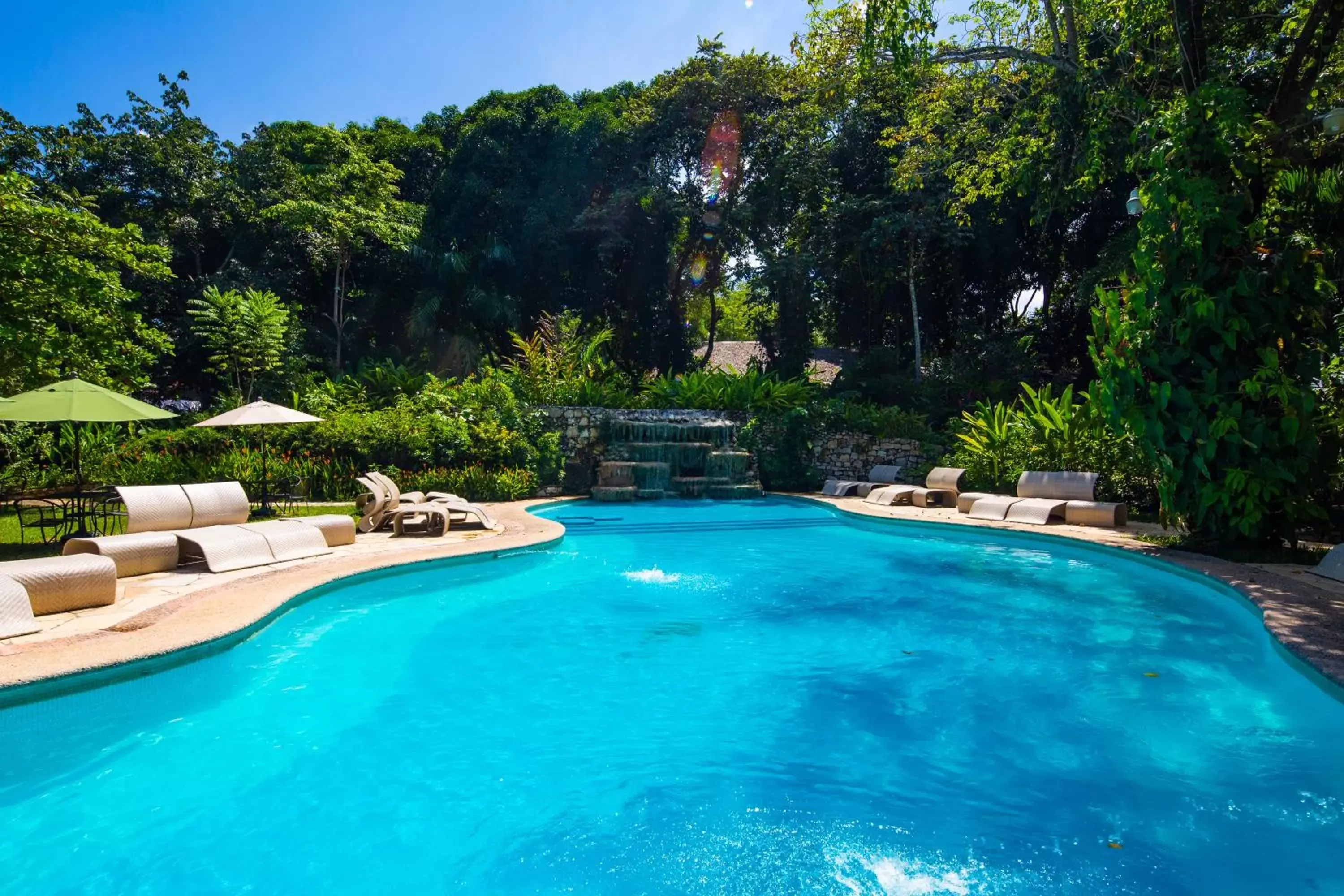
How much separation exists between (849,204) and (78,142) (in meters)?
23.9

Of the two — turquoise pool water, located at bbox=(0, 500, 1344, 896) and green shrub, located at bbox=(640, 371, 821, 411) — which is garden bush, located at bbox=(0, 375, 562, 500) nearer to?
green shrub, located at bbox=(640, 371, 821, 411)

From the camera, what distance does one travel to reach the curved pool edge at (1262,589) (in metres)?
4.43

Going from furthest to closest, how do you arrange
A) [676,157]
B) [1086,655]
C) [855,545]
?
[676,157] < [855,545] < [1086,655]

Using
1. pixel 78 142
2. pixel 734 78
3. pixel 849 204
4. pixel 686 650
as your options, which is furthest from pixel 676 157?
pixel 686 650

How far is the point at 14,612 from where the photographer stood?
189 inches

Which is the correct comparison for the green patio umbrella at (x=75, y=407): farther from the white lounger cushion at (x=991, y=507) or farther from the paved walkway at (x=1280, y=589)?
the white lounger cushion at (x=991, y=507)

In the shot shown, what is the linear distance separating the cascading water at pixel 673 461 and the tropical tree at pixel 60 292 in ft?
28.4

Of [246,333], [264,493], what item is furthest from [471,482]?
[246,333]

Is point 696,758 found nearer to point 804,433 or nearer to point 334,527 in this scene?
point 334,527

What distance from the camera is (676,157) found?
26188 millimetres

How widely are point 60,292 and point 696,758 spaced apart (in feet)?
32.5

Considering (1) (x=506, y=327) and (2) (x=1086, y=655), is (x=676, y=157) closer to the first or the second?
(1) (x=506, y=327)

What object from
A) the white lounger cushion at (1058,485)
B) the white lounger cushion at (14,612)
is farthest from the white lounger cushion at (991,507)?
the white lounger cushion at (14,612)

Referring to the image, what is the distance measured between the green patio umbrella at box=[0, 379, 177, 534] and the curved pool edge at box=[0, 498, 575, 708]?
317 centimetres
